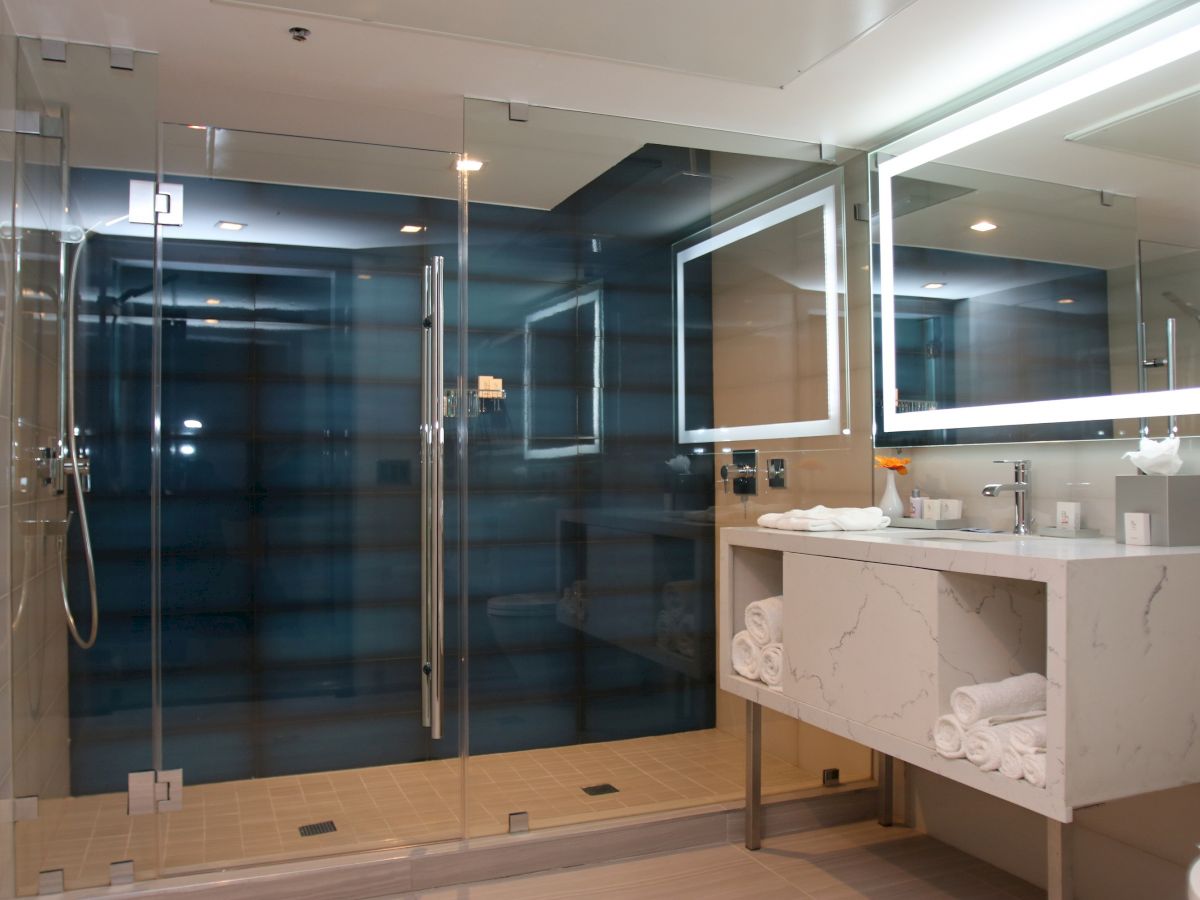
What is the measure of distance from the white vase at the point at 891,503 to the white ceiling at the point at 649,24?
1.33 metres

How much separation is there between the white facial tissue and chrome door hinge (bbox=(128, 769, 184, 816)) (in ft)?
8.48

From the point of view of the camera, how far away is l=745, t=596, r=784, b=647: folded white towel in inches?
111

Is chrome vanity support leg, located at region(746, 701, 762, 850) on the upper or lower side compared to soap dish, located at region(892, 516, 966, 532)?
lower

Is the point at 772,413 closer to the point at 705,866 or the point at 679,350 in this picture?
the point at 679,350

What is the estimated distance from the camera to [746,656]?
289 cm

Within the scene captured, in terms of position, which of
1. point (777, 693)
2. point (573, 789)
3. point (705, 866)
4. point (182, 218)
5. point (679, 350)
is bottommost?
point (705, 866)

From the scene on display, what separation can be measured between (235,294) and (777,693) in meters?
2.04

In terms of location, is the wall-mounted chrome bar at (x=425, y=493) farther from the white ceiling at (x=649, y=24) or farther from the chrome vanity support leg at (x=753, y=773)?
the chrome vanity support leg at (x=753, y=773)

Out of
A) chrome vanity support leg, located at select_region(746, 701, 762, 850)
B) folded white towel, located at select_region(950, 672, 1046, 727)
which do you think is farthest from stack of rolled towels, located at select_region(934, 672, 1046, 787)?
chrome vanity support leg, located at select_region(746, 701, 762, 850)

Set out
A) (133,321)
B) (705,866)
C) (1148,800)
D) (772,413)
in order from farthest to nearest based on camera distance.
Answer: (772,413) → (705,866) → (133,321) → (1148,800)

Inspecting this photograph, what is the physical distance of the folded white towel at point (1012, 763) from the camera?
1.94 meters

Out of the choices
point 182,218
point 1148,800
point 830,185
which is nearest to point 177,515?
point 182,218

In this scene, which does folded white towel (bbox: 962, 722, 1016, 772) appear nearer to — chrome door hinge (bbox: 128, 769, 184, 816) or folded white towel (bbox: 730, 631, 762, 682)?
folded white towel (bbox: 730, 631, 762, 682)

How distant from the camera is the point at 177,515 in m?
2.86
